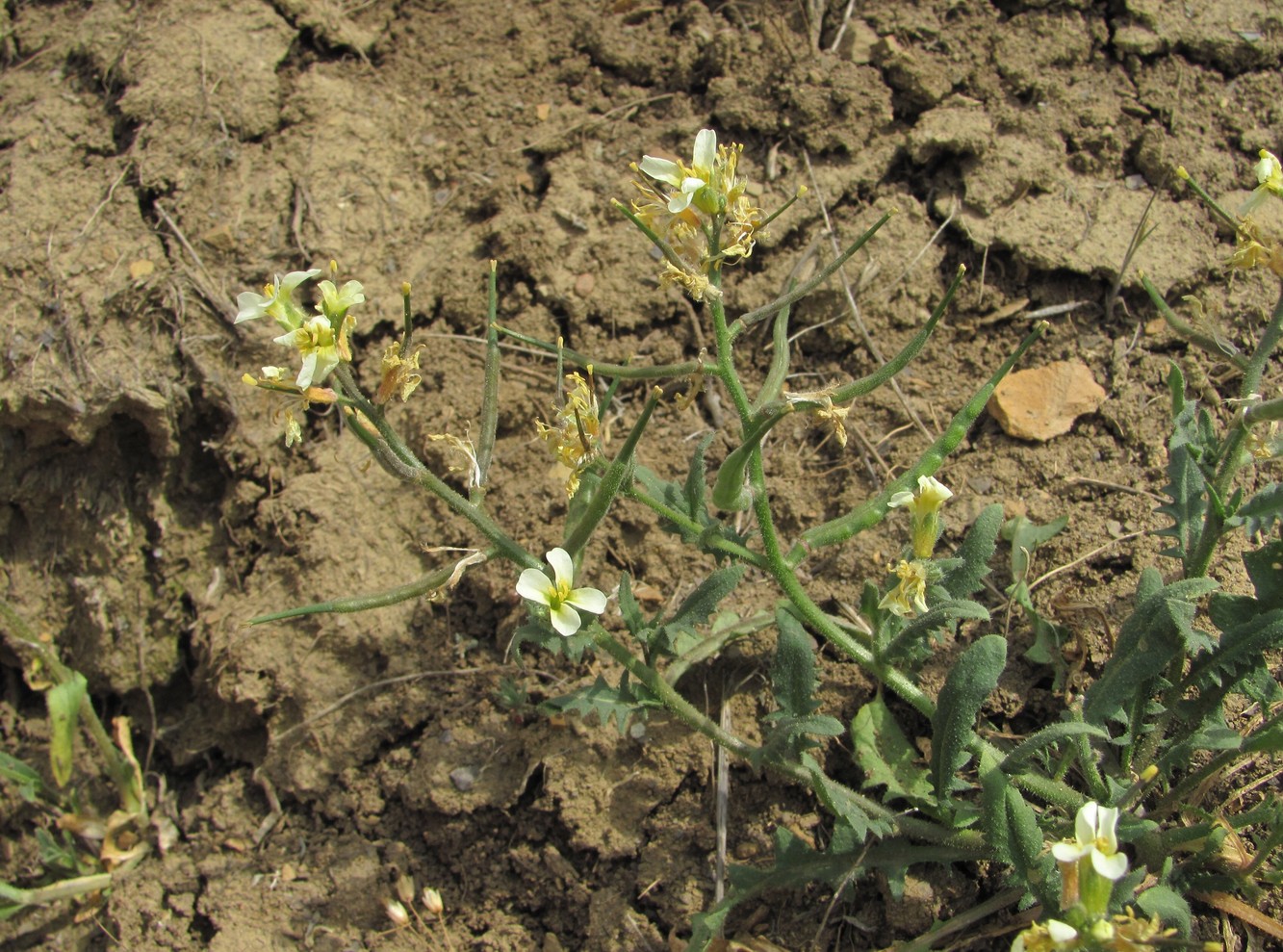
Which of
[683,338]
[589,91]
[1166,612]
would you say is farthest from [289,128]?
[1166,612]

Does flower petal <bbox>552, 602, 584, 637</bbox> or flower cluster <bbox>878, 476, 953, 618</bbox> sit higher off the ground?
flower cluster <bbox>878, 476, 953, 618</bbox>

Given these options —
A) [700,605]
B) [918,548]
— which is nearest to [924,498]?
[918,548]

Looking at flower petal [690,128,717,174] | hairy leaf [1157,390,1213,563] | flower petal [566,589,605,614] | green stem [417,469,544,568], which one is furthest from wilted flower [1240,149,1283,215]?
green stem [417,469,544,568]

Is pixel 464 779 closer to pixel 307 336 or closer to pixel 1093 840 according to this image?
pixel 307 336

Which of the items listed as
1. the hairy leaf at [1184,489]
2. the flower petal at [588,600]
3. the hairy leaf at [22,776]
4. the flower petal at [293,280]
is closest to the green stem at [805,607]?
the flower petal at [588,600]

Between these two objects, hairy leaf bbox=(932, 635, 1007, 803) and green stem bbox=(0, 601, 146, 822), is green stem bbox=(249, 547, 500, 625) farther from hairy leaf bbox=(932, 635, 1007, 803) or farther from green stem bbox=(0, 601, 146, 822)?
green stem bbox=(0, 601, 146, 822)

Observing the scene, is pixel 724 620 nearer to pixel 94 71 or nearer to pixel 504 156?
pixel 504 156
